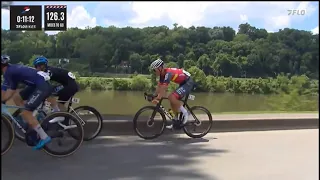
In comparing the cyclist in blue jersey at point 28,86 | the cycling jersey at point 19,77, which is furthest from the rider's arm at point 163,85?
the cycling jersey at point 19,77

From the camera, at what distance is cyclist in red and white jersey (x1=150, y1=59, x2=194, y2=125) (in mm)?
7582

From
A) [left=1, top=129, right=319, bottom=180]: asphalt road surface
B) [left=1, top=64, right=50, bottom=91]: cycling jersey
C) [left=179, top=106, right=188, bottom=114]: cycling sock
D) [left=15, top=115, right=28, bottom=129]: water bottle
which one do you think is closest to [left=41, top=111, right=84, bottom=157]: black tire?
[left=1, top=129, right=319, bottom=180]: asphalt road surface

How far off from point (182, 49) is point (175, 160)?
2.58 meters

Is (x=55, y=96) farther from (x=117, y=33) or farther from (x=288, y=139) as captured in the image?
(x=288, y=139)

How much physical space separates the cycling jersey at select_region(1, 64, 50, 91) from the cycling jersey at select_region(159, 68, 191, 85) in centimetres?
350

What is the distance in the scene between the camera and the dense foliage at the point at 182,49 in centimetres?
588

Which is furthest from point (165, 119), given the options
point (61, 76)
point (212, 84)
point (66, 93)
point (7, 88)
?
point (7, 88)

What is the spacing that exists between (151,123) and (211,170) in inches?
93.9

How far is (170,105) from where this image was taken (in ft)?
25.7

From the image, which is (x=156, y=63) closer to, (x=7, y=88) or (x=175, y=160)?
(x=175, y=160)

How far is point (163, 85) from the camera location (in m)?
7.63

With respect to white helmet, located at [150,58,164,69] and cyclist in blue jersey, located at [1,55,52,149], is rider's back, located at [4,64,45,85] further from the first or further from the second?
white helmet, located at [150,58,164,69]

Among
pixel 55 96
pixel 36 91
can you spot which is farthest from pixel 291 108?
pixel 36 91

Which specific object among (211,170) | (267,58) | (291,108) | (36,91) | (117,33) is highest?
(117,33)
